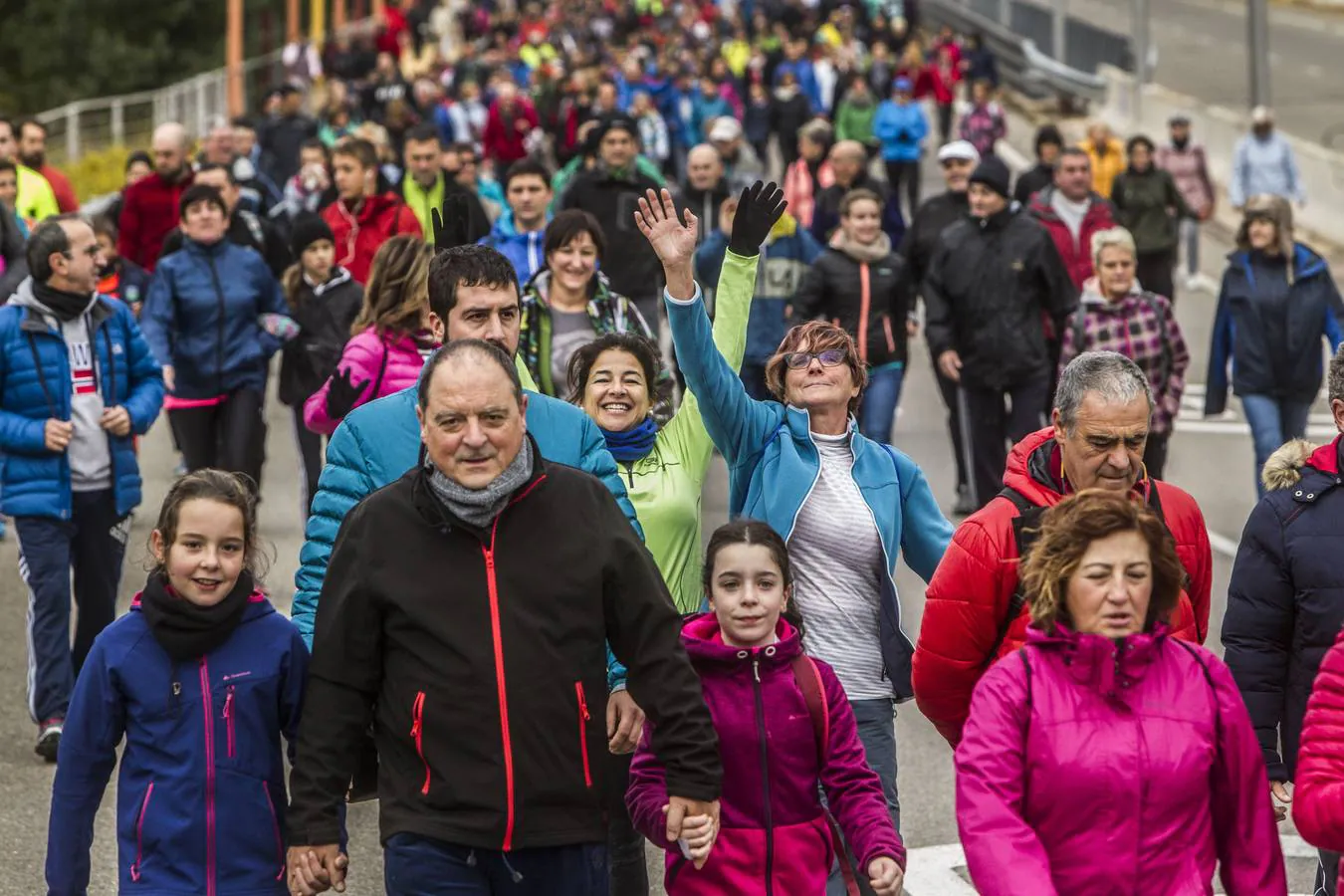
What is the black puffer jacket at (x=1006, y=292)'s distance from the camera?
1259 cm

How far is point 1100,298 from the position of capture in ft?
38.1

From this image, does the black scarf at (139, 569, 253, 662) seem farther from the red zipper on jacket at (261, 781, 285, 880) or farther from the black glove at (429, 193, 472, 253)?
the black glove at (429, 193, 472, 253)

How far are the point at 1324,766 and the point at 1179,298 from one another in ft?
65.8

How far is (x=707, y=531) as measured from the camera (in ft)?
43.4

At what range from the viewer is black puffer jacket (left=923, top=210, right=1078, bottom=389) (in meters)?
12.6

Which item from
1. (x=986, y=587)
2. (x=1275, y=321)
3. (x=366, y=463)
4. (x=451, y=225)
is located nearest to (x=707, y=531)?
(x=1275, y=321)

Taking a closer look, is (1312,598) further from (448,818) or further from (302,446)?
Result: (302,446)

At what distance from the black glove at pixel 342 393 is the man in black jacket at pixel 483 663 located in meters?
3.25

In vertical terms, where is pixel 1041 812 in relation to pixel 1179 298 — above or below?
below

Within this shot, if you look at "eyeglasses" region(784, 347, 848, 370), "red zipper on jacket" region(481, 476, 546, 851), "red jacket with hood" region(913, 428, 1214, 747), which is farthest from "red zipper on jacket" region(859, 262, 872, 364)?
"red zipper on jacket" region(481, 476, 546, 851)

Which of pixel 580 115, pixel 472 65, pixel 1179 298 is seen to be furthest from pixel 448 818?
pixel 472 65

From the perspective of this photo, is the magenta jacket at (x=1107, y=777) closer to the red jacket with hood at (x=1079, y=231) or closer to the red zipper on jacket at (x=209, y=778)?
the red zipper on jacket at (x=209, y=778)

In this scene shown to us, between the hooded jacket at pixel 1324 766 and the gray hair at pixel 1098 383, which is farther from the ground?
the gray hair at pixel 1098 383

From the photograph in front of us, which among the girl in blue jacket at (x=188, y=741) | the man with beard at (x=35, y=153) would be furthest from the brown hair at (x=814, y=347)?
the man with beard at (x=35, y=153)
